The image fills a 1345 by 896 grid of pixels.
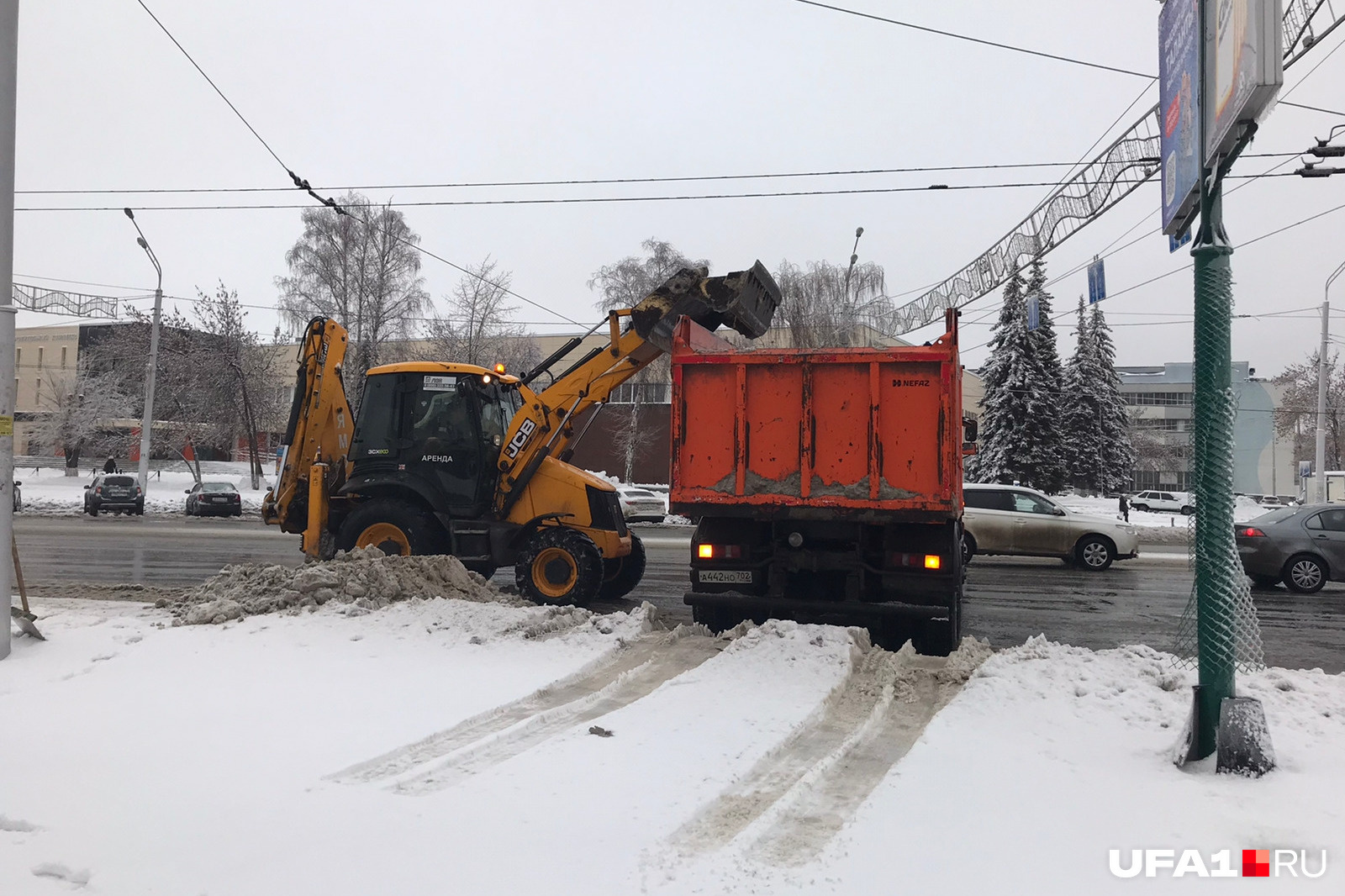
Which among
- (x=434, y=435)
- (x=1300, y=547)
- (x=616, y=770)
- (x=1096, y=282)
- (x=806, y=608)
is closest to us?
(x=616, y=770)

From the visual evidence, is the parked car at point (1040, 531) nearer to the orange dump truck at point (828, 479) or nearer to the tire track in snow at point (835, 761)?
the orange dump truck at point (828, 479)

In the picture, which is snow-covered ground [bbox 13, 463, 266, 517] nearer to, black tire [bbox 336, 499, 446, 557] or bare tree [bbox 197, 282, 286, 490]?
bare tree [bbox 197, 282, 286, 490]

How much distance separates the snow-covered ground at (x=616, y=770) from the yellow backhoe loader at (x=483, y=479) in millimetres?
3234

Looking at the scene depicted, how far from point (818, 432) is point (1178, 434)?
8622 centimetres

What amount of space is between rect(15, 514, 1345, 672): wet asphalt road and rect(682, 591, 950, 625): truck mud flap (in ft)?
5.24

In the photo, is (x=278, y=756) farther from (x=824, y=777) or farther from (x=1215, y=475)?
(x=1215, y=475)

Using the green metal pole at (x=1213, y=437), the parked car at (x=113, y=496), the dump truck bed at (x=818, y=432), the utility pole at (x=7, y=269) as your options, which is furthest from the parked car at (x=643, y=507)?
the green metal pole at (x=1213, y=437)

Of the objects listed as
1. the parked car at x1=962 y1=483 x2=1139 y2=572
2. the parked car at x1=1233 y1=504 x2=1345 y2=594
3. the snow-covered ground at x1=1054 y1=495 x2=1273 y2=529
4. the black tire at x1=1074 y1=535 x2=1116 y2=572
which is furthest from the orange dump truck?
the snow-covered ground at x1=1054 y1=495 x2=1273 y2=529

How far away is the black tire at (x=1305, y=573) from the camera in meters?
14.1

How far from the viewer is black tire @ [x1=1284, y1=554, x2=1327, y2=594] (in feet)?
46.3

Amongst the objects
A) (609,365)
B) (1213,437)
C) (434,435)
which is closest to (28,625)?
(434,435)

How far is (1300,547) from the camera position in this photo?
14164 mm

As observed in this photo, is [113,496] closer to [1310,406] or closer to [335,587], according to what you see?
[335,587]

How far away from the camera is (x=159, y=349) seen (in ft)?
145
